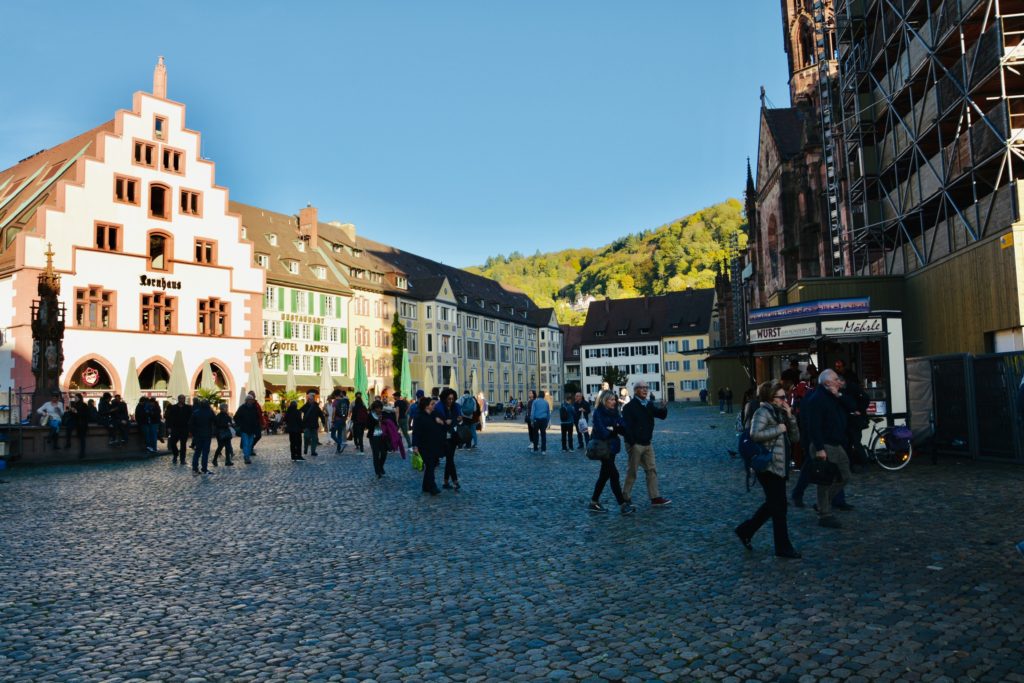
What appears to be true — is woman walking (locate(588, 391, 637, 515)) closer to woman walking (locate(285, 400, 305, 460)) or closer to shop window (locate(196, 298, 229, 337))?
woman walking (locate(285, 400, 305, 460))

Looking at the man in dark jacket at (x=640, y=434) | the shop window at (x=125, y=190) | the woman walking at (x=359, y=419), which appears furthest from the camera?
the shop window at (x=125, y=190)

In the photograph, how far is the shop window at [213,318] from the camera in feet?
146

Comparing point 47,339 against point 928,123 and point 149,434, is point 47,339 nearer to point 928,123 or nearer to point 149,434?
point 149,434

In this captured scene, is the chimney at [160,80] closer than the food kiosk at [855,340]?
No

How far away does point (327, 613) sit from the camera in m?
6.57

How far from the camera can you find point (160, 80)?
44875 millimetres

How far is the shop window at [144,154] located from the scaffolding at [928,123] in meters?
32.8

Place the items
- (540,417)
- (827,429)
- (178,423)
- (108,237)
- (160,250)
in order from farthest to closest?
1. (160,250)
2. (108,237)
3. (540,417)
4. (178,423)
5. (827,429)

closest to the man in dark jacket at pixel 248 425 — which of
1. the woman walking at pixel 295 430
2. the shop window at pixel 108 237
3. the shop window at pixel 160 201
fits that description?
the woman walking at pixel 295 430

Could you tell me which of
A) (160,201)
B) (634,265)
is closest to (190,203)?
(160,201)

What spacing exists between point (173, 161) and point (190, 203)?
2270 millimetres

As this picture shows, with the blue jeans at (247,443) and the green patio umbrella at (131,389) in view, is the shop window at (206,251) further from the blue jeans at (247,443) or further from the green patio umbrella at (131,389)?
the blue jeans at (247,443)

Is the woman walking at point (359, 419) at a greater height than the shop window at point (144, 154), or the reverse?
the shop window at point (144, 154)

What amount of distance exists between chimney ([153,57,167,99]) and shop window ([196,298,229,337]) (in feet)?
37.3
